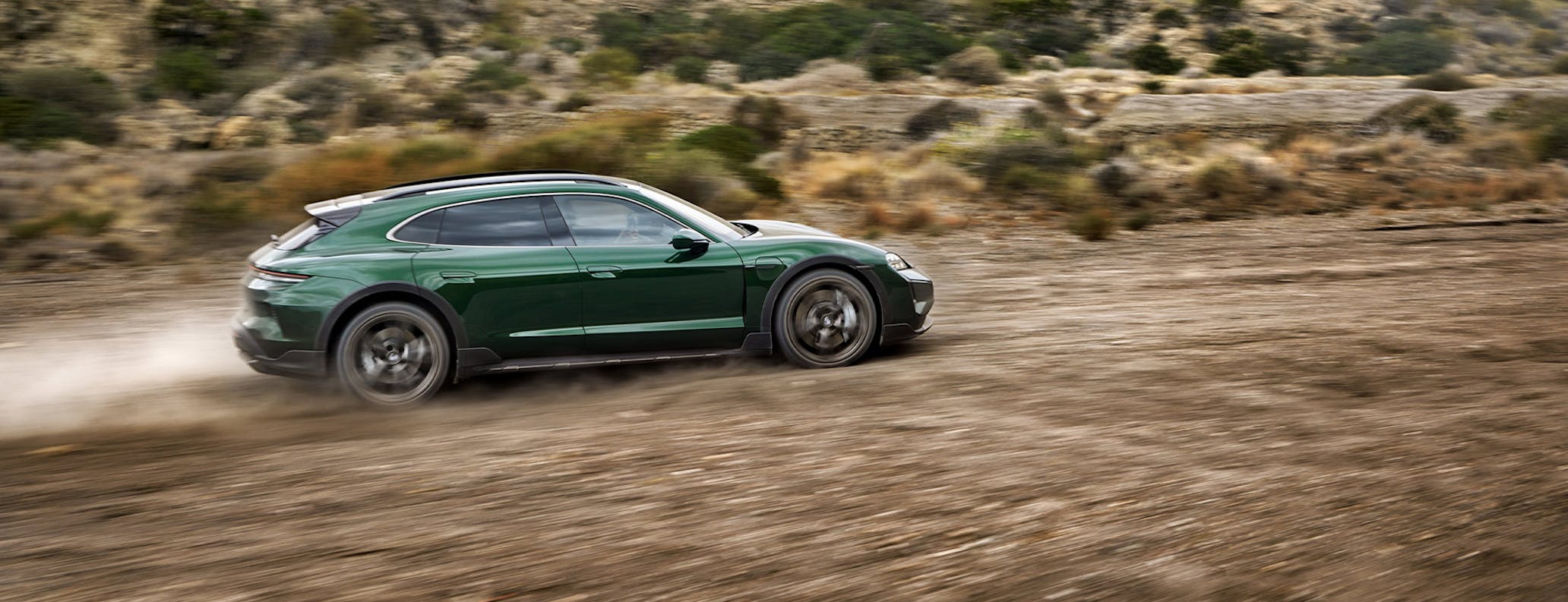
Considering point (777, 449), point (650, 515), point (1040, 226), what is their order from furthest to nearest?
1. point (1040, 226)
2. point (777, 449)
3. point (650, 515)

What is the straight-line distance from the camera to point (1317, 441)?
5.84m

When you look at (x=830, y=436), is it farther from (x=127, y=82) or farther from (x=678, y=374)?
(x=127, y=82)

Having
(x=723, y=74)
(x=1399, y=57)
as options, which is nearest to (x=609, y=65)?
(x=723, y=74)

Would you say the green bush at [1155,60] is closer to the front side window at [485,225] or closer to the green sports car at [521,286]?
the green sports car at [521,286]

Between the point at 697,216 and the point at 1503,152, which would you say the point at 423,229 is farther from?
the point at 1503,152

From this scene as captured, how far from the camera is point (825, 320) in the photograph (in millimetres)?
Answer: 7836

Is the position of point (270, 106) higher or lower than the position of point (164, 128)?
higher

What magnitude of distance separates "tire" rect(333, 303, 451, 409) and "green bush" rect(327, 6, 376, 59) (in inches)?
1469

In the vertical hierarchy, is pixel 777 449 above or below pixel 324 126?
below

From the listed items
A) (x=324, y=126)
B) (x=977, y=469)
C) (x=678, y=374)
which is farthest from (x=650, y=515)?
(x=324, y=126)

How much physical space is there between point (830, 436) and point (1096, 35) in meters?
48.7

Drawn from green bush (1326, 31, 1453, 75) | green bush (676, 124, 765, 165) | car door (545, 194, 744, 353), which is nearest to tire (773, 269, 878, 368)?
car door (545, 194, 744, 353)

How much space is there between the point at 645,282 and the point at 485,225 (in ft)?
3.38

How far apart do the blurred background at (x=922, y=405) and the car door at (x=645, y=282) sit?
351 mm
